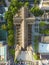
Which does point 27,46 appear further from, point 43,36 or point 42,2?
point 42,2

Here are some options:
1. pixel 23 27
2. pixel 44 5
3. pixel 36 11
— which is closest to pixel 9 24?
pixel 23 27

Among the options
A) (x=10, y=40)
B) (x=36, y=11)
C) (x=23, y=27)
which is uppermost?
(x=36, y=11)

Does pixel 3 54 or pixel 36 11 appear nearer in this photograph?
pixel 3 54

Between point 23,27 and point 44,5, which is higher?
point 44,5

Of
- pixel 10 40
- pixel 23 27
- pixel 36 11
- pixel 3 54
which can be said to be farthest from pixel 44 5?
pixel 3 54

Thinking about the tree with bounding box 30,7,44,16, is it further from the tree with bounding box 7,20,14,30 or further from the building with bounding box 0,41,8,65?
the building with bounding box 0,41,8,65

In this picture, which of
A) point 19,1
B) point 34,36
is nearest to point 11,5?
point 19,1

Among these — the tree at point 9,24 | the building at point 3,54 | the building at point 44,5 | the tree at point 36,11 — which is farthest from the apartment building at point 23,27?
the building at point 44,5

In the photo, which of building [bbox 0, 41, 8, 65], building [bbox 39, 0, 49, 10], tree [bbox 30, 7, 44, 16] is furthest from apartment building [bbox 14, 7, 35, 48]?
building [bbox 39, 0, 49, 10]

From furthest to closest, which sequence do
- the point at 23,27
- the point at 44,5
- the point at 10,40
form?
the point at 44,5, the point at 10,40, the point at 23,27

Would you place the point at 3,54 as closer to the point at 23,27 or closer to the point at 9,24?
the point at 9,24

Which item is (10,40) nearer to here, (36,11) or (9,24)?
(9,24)

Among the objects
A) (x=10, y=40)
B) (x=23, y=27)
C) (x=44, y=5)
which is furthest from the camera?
(x=44, y=5)
